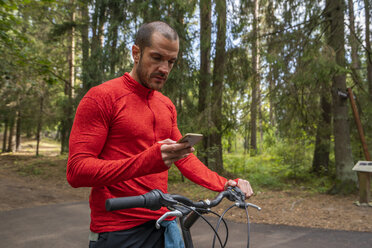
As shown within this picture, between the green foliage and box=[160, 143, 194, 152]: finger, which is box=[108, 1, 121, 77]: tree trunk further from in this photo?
box=[160, 143, 194, 152]: finger

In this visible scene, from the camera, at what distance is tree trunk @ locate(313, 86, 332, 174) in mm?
11750

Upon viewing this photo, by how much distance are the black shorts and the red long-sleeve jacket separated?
38 mm

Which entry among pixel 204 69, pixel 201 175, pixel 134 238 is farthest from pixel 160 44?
pixel 204 69

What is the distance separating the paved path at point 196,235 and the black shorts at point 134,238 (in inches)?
149

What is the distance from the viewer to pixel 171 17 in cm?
1072

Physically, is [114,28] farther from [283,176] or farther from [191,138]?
[191,138]

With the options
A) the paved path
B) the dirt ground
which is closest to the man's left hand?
the paved path

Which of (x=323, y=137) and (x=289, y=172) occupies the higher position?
(x=323, y=137)

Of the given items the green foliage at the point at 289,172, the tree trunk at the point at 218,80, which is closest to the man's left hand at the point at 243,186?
the tree trunk at the point at 218,80

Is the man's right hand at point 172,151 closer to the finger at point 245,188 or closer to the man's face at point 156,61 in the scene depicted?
the man's face at point 156,61

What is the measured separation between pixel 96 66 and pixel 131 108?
12342mm

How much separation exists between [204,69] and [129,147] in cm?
1120

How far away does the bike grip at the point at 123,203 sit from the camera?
136cm

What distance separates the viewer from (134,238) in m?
1.80
